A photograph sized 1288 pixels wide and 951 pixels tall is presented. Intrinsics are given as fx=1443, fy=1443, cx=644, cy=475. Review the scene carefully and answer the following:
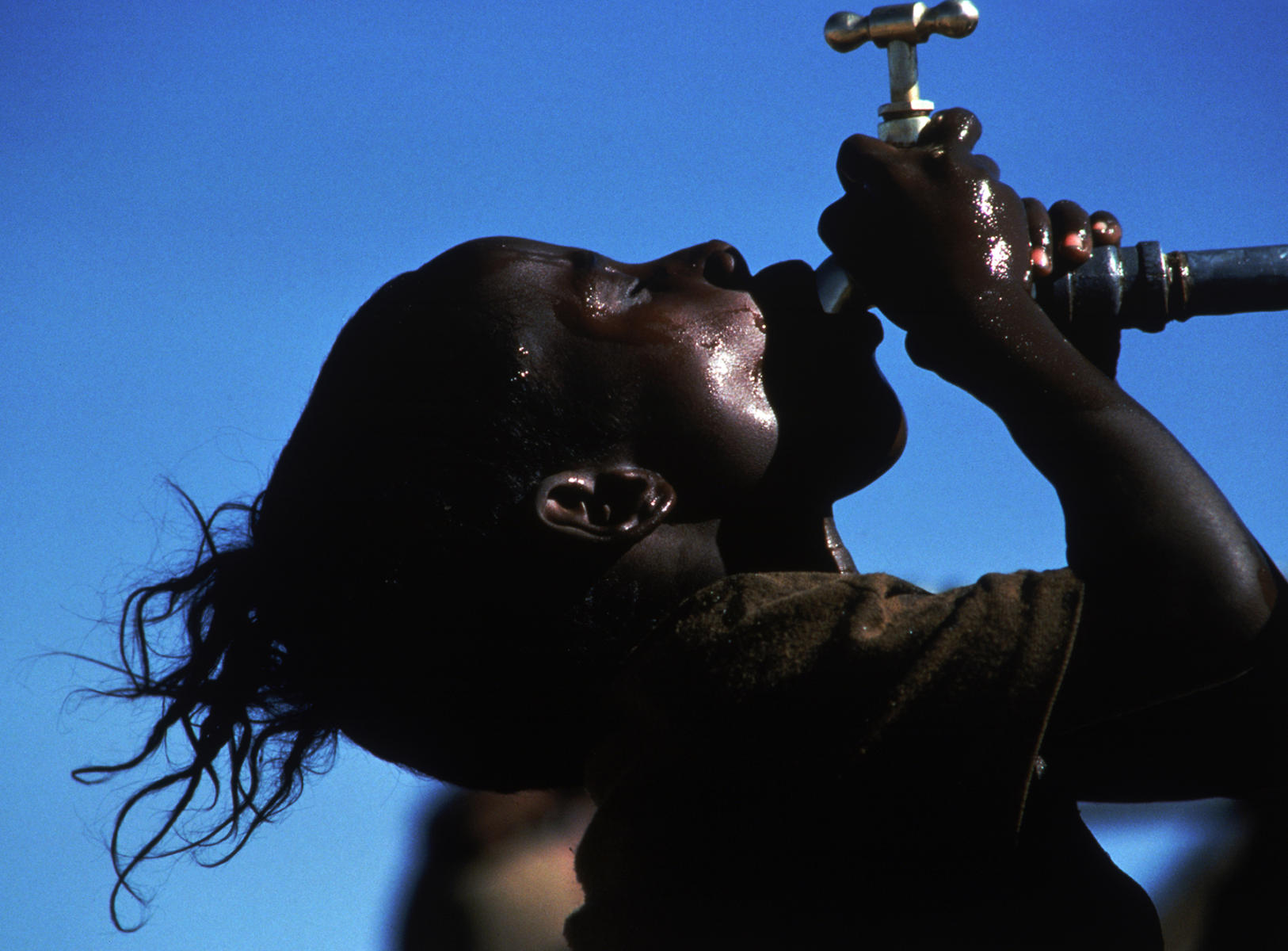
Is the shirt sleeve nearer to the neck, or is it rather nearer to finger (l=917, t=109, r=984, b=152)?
the neck

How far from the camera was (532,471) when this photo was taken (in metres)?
1.81

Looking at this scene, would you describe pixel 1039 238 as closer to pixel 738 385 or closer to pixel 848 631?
pixel 738 385

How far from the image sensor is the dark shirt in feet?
4.98

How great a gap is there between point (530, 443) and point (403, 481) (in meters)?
0.17

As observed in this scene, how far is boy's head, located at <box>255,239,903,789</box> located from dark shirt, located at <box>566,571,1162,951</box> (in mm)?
153

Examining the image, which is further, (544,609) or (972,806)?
(544,609)

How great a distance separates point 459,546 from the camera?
1804 millimetres

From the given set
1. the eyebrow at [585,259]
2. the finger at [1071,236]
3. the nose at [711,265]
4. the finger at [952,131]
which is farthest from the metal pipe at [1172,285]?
the eyebrow at [585,259]

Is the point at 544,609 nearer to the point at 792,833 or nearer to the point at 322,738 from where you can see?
the point at 792,833

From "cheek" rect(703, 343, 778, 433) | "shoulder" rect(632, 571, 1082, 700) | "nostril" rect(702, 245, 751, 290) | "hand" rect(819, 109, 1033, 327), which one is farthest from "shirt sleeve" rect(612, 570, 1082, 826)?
"nostril" rect(702, 245, 751, 290)

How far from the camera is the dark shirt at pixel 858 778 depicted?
152 centimetres

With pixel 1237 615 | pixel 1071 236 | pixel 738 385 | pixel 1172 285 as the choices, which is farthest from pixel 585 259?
pixel 1237 615

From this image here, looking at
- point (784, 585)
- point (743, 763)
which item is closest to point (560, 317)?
point (784, 585)

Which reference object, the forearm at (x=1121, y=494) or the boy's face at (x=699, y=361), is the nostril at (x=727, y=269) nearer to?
the boy's face at (x=699, y=361)
